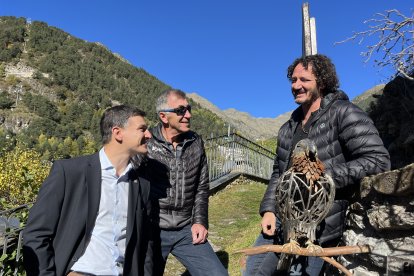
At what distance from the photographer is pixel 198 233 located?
10.1ft

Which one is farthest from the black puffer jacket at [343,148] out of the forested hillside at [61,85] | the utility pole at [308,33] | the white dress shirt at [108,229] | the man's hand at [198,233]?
the forested hillside at [61,85]

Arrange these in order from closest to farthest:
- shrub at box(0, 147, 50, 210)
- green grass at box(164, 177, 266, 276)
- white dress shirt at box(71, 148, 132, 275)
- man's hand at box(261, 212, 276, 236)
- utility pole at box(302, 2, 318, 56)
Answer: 1. white dress shirt at box(71, 148, 132, 275)
2. man's hand at box(261, 212, 276, 236)
3. shrub at box(0, 147, 50, 210)
4. utility pole at box(302, 2, 318, 56)
5. green grass at box(164, 177, 266, 276)

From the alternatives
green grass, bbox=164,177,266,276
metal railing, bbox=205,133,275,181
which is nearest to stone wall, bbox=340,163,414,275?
→ green grass, bbox=164,177,266,276

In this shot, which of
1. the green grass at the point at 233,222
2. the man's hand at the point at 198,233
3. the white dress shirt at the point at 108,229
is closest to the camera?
the white dress shirt at the point at 108,229

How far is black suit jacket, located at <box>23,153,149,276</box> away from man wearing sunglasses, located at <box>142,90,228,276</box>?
624 mm

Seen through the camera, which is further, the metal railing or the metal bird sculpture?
the metal railing

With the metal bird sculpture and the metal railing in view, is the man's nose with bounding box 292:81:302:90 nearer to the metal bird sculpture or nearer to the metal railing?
the metal bird sculpture

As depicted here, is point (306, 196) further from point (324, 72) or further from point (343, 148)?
point (324, 72)

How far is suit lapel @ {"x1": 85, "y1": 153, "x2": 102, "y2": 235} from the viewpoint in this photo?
2.28m

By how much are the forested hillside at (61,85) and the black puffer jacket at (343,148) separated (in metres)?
58.4

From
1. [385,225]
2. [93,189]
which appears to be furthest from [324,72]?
[93,189]

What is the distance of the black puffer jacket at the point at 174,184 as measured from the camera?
311 centimetres

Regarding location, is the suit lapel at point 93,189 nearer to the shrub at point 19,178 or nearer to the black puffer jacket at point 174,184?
the black puffer jacket at point 174,184

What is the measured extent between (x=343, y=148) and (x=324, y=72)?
1.66ft
